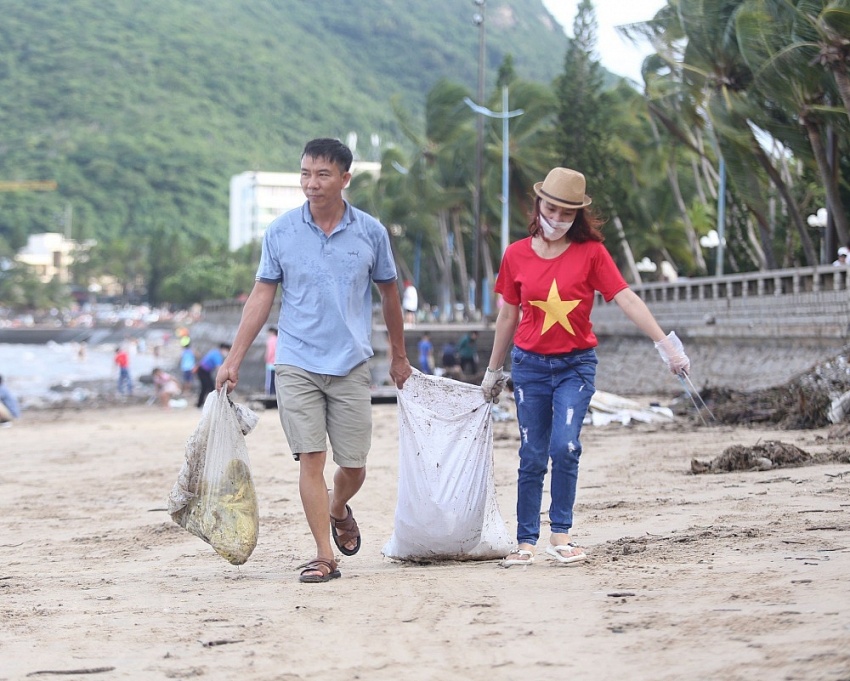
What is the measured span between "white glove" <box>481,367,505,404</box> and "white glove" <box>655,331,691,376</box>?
Answer: 2.41 ft

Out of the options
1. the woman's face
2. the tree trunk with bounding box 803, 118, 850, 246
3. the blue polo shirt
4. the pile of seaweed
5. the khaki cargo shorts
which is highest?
the tree trunk with bounding box 803, 118, 850, 246

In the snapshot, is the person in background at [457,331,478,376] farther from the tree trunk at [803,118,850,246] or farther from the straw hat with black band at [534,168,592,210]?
the straw hat with black band at [534,168,592,210]

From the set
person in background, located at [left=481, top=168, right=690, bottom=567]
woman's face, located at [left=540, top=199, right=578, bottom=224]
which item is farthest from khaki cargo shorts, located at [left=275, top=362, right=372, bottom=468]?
woman's face, located at [left=540, top=199, right=578, bottom=224]

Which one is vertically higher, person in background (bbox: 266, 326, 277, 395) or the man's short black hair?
the man's short black hair

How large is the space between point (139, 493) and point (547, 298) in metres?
5.25

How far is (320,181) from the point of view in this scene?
18.0ft

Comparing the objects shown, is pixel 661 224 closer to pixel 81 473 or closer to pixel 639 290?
pixel 639 290

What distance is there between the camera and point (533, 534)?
565 centimetres

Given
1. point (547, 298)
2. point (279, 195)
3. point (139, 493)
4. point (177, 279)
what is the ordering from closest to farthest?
point (547, 298)
point (139, 493)
point (177, 279)
point (279, 195)

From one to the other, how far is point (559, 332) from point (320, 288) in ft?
3.37

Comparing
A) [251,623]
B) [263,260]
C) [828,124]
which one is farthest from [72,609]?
[828,124]

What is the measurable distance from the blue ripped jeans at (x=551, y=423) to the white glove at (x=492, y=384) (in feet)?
0.53

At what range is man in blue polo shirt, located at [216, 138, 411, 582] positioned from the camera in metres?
5.43

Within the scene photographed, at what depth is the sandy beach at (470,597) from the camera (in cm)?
372
